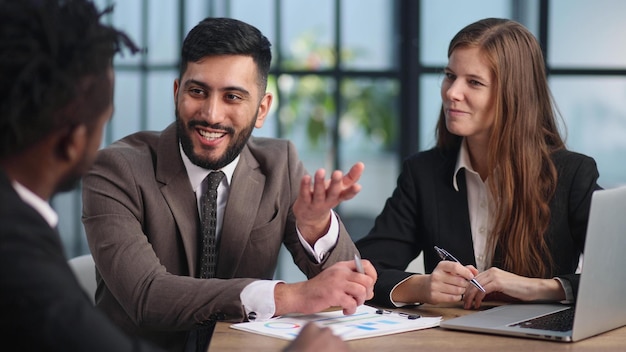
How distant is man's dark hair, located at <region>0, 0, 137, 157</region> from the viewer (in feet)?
3.73

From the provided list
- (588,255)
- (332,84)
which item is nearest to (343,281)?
(588,255)

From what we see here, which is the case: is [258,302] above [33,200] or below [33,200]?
below

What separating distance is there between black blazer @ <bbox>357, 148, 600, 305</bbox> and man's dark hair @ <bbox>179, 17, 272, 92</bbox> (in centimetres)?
61

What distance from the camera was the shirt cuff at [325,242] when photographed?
2.21m

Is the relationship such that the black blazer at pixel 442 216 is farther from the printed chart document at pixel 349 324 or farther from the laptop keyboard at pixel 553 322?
the laptop keyboard at pixel 553 322

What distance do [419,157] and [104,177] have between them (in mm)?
965

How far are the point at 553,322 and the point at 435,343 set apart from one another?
319mm

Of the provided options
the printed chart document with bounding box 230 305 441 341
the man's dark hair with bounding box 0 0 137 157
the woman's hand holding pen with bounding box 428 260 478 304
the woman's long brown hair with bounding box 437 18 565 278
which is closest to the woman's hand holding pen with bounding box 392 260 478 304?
the woman's hand holding pen with bounding box 428 260 478 304

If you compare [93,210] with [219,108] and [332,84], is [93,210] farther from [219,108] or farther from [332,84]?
[332,84]

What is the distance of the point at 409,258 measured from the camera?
103 inches

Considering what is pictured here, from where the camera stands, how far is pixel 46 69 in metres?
1.16

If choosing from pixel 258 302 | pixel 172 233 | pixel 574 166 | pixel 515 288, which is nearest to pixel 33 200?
pixel 258 302

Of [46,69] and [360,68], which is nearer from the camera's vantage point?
[46,69]

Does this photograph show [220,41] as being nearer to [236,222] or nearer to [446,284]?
[236,222]
